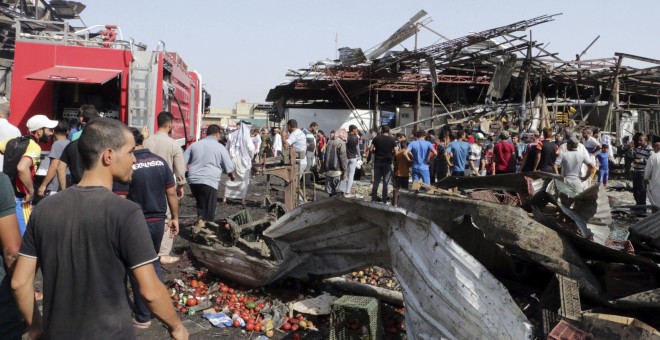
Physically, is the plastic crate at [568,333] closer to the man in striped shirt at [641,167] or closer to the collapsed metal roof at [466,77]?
the man in striped shirt at [641,167]

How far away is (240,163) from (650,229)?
740 cm

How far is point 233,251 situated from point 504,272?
104 inches

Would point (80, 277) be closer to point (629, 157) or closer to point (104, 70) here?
point (104, 70)

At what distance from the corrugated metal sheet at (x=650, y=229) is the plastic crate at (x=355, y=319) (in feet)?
7.09

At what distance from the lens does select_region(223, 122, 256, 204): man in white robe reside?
10.0 meters

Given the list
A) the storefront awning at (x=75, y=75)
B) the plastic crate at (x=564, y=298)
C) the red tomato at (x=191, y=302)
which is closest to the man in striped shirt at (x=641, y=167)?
the plastic crate at (x=564, y=298)

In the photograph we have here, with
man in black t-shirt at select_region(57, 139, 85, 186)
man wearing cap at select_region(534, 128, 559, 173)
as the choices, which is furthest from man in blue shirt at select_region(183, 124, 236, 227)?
man wearing cap at select_region(534, 128, 559, 173)

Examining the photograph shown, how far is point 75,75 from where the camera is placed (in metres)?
8.22

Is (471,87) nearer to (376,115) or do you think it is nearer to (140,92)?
(376,115)

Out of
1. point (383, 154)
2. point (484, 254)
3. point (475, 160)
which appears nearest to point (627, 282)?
point (484, 254)

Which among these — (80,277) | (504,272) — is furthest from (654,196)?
(80,277)

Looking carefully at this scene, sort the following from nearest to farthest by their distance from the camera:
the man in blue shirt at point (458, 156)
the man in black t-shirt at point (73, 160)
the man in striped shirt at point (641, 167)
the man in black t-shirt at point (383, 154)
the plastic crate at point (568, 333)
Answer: the plastic crate at point (568, 333), the man in black t-shirt at point (73, 160), the man in striped shirt at point (641, 167), the man in black t-shirt at point (383, 154), the man in blue shirt at point (458, 156)

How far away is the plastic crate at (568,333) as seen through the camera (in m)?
2.90

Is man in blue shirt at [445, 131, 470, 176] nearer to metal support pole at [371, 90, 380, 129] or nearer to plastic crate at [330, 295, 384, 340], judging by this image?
plastic crate at [330, 295, 384, 340]
